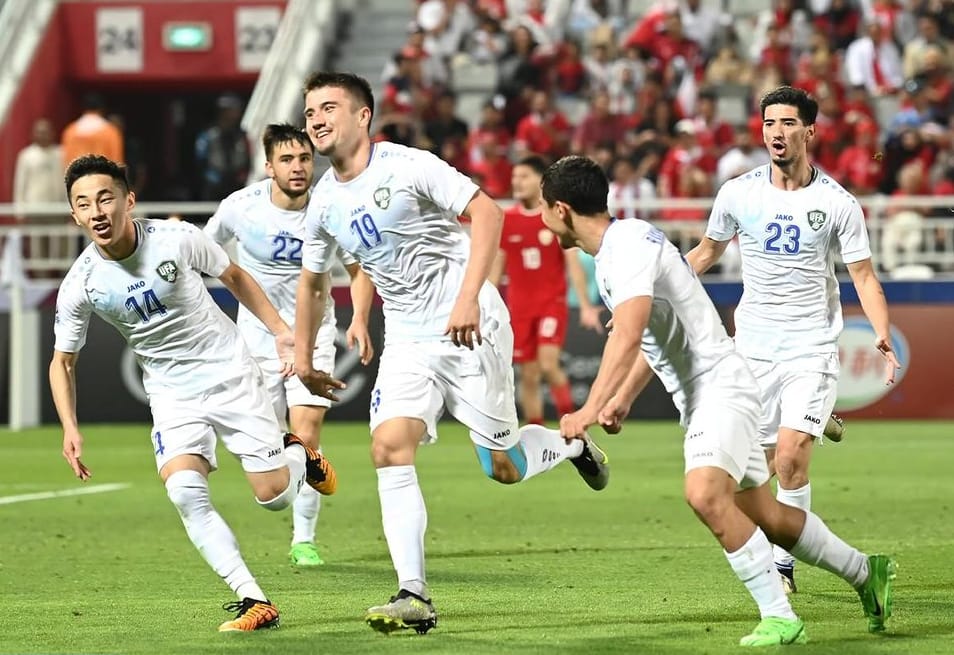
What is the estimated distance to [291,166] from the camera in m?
11.0

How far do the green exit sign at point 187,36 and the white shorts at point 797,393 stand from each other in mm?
21474

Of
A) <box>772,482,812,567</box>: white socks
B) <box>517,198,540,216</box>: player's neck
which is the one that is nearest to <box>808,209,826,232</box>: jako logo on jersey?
<box>772,482,812,567</box>: white socks

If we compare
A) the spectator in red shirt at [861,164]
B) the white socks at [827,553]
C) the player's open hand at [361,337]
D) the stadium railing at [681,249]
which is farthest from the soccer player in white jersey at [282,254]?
the spectator in red shirt at [861,164]

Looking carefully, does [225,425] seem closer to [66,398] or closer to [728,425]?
[66,398]

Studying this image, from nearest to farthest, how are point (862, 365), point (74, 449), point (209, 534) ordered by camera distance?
point (209, 534), point (74, 449), point (862, 365)

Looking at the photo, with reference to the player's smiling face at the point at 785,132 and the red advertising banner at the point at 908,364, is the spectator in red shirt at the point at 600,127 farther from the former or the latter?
the player's smiling face at the point at 785,132

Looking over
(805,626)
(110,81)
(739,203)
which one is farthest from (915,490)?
(110,81)

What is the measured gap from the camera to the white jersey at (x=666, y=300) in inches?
289

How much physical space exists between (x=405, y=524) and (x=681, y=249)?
13697 mm

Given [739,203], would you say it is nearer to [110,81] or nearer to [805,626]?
[805,626]

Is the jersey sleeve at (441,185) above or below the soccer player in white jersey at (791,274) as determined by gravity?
above

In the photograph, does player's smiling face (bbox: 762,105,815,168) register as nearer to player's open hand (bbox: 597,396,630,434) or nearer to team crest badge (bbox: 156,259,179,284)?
player's open hand (bbox: 597,396,630,434)

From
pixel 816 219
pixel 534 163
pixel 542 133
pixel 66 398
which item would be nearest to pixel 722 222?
pixel 816 219

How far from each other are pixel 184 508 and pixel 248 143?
18.0m
